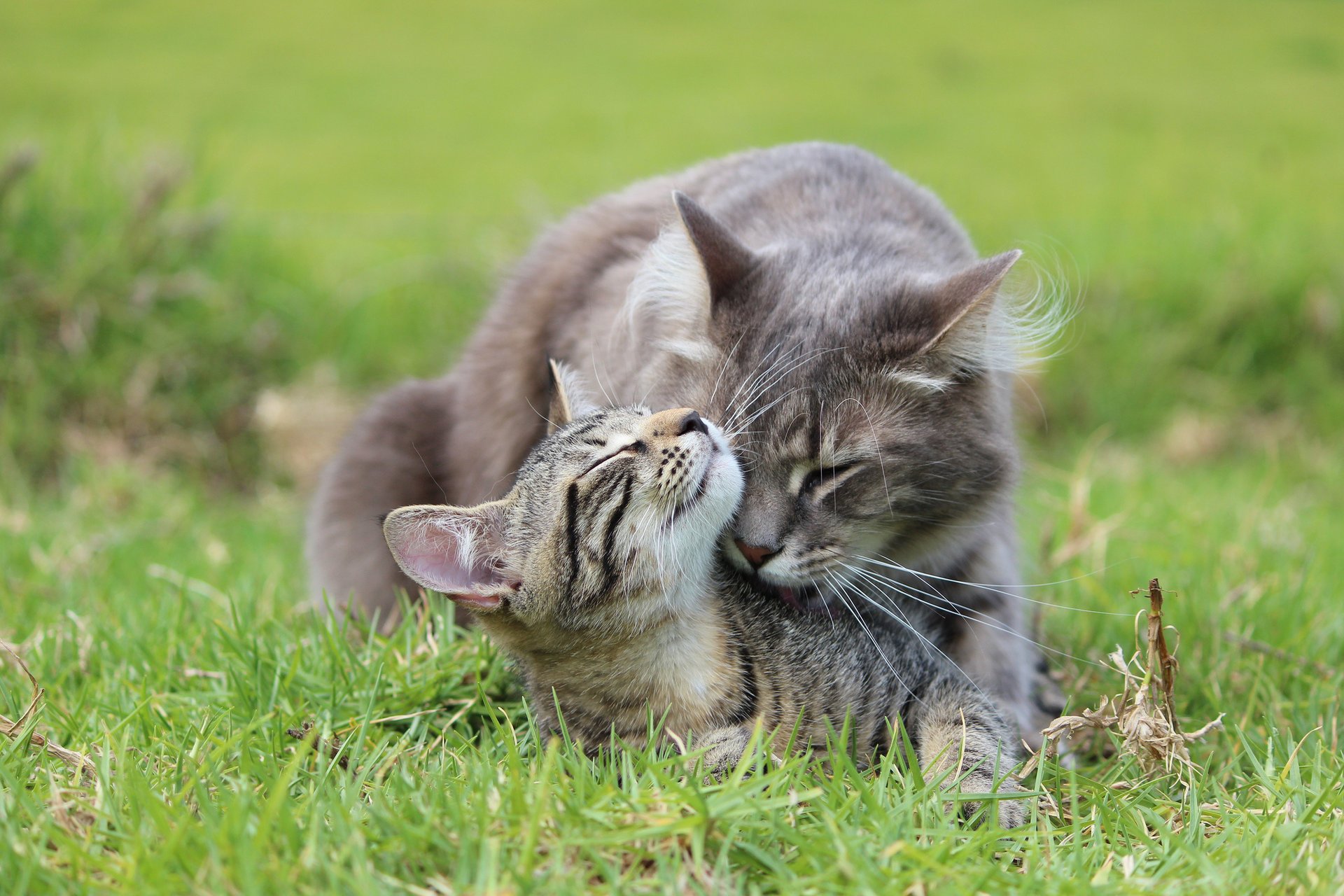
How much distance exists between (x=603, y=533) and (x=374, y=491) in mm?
1596

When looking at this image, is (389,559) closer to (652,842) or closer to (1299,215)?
(652,842)

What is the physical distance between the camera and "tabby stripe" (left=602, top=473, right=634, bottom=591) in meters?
2.53

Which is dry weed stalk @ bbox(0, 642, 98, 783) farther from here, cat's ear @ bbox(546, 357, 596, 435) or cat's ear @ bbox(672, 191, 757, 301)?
cat's ear @ bbox(672, 191, 757, 301)

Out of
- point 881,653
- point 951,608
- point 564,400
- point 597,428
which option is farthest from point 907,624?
point 564,400

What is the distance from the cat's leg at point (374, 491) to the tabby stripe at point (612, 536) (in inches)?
49.1

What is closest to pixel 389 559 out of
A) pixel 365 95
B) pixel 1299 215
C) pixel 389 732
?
pixel 389 732

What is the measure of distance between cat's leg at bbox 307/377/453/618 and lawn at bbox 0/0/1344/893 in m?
0.30

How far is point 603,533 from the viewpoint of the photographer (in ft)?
8.46

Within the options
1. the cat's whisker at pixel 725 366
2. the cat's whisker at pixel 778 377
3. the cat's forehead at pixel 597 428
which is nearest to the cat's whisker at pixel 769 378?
the cat's whisker at pixel 778 377

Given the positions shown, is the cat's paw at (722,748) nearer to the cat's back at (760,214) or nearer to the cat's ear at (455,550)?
the cat's ear at (455,550)

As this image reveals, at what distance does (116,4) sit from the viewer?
462 inches

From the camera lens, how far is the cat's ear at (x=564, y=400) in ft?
9.57

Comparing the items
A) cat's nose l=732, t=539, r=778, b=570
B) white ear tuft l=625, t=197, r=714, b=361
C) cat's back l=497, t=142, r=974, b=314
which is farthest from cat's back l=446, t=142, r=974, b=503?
cat's nose l=732, t=539, r=778, b=570

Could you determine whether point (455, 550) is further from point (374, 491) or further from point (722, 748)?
point (374, 491)
